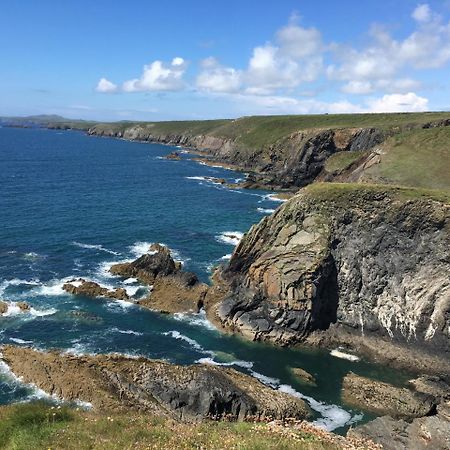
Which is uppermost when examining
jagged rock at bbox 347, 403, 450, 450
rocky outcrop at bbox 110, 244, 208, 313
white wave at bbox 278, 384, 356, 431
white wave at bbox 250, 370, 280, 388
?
rocky outcrop at bbox 110, 244, 208, 313

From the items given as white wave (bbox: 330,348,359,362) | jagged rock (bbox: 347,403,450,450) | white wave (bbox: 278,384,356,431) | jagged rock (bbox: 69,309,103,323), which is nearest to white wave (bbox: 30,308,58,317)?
jagged rock (bbox: 69,309,103,323)

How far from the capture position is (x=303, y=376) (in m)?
43.3

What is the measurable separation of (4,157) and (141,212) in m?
97.8

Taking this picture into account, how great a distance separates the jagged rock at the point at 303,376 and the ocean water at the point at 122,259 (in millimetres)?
724

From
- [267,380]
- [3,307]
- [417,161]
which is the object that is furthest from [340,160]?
[3,307]

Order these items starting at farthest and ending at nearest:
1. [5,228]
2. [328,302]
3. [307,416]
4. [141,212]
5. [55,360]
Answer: [141,212], [5,228], [328,302], [55,360], [307,416]

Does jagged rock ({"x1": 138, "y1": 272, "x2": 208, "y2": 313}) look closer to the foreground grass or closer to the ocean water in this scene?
the ocean water

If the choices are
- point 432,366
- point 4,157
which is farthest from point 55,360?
point 4,157

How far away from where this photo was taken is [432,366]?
149 ft

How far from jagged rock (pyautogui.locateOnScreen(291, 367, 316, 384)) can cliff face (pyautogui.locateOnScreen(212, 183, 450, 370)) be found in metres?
5.38

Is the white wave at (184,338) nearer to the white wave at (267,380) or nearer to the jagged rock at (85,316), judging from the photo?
the white wave at (267,380)

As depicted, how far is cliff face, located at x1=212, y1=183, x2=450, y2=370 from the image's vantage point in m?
48.7

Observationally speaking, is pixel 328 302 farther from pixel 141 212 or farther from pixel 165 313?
pixel 141 212

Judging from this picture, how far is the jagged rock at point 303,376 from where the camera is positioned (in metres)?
42.9
